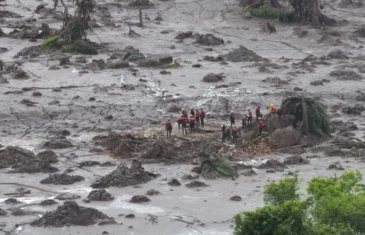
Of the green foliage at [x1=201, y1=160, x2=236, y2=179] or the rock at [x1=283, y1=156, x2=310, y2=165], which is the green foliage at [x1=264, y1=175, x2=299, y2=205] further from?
the rock at [x1=283, y1=156, x2=310, y2=165]

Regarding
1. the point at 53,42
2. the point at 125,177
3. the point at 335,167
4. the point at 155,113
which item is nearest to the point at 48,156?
the point at 125,177

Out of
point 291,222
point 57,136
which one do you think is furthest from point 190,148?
point 291,222

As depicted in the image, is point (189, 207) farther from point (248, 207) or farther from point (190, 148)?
point (190, 148)

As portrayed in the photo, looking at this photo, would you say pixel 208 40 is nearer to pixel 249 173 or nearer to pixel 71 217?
pixel 249 173

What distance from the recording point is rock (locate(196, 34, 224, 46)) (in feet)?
158

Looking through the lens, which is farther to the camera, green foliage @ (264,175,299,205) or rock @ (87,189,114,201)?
rock @ (87,189,114,201)

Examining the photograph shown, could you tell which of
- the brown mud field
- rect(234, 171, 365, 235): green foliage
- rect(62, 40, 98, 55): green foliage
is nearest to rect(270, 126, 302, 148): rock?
the brown mud field

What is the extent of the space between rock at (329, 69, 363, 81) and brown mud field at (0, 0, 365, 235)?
8cm

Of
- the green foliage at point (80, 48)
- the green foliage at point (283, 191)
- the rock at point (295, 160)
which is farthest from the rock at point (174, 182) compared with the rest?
the green foliage at point (80, 48)

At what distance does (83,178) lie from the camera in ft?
83.9

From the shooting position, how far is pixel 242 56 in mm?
43781

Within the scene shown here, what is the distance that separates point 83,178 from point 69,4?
35707 mm

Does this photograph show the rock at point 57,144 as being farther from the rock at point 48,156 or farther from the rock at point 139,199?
the rock at point 139,199

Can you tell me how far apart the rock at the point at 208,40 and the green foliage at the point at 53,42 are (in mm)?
6952
